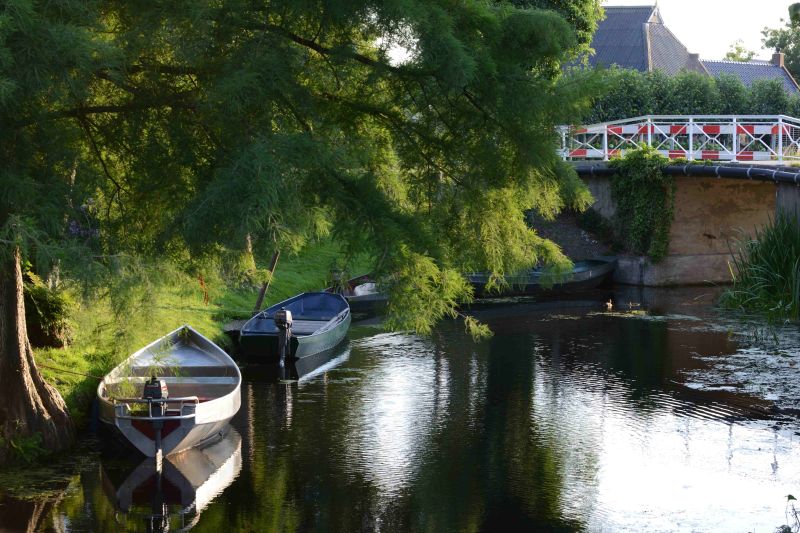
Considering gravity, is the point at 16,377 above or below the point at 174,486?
above

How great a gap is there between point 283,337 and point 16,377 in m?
6.84

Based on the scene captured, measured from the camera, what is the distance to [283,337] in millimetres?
18906

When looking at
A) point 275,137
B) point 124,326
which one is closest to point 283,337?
point 124,326

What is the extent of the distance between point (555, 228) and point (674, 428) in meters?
18.1

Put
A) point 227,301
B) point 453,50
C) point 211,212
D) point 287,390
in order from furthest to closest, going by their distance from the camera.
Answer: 1. point 227,301
2. point 287,390
3. point 453,50
4. point 211,212

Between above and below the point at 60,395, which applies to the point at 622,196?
above

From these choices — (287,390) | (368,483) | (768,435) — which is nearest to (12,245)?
(368,483)

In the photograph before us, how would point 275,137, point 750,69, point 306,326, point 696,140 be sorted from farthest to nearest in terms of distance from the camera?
point 750,69 < point 696,140 < point 306,326 < point 275,137

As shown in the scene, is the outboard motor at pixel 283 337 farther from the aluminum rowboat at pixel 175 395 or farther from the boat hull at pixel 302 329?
the aluminum rowboat at pixel 175 395

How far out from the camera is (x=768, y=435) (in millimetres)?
13820

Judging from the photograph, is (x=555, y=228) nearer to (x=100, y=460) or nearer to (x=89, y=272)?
(x=100, y=460)

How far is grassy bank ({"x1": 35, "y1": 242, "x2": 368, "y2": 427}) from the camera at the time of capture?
10914 mm

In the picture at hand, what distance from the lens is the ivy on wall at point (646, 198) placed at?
28.5 m

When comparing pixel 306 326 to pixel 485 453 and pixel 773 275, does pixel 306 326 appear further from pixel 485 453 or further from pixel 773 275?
pixel 773 275
